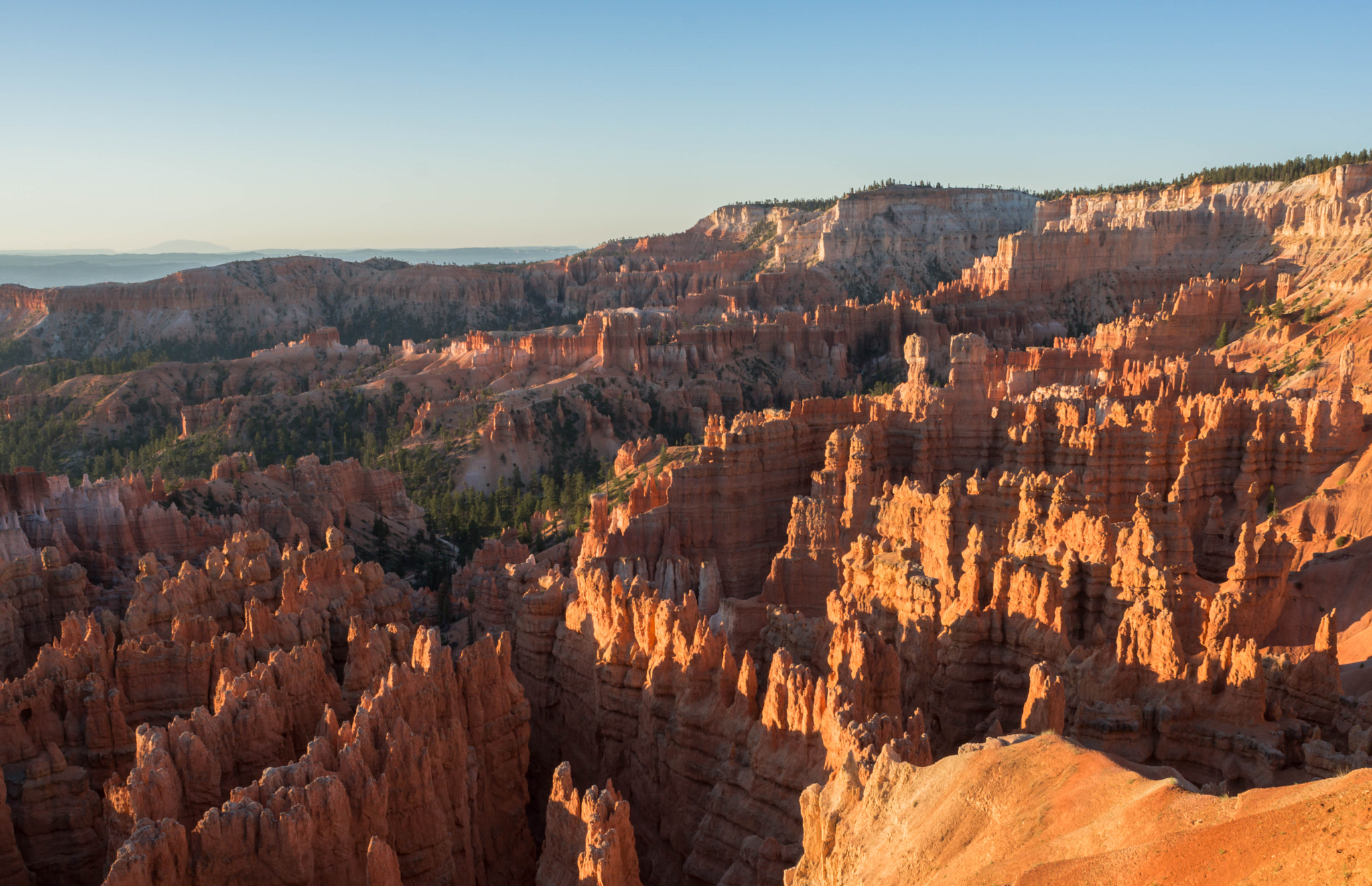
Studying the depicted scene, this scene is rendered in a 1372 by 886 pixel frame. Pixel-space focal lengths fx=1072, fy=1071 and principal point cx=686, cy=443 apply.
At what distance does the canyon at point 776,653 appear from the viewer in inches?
600

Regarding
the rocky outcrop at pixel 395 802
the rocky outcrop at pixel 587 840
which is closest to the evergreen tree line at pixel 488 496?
the rocky outcrop at pixel 395 802

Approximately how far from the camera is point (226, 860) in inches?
651

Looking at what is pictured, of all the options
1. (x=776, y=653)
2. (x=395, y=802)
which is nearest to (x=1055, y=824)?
(x=776, y=653)

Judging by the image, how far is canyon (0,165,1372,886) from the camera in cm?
1523

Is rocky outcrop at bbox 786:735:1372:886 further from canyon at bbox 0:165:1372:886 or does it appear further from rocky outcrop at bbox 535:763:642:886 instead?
rocky outcrop at bbox 535:763:642:886

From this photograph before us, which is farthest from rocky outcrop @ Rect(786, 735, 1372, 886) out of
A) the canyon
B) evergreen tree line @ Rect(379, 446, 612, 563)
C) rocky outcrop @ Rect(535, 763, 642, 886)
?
evergreen tree line @ Rect(379, 446, 612, 563)

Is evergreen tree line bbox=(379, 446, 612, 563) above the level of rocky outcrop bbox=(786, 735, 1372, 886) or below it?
below

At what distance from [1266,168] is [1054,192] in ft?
250

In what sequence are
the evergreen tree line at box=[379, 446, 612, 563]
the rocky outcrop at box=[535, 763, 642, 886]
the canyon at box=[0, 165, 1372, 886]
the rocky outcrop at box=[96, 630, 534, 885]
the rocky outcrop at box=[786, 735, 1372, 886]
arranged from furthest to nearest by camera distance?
the evergreen tree line at box=[379, 446, 612, 563] < the rocky outcrop at box=[535, 763, 642, 886] < the rocky outcrop at box=[96, 630, 534, 885] < the canyon at box=[0, 165, 1372, 886] < the rocky outcrop at box=[786, 735, 1372, 886]

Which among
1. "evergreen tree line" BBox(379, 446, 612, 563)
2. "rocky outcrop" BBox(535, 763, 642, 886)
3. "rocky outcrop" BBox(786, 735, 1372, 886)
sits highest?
"rocky outcrop" BBox(786, 735, 1372, 886)

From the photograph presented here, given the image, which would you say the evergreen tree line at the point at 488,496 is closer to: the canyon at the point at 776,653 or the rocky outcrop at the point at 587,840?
the canyon at the point at 776,653

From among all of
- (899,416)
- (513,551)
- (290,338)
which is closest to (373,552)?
(513,551)

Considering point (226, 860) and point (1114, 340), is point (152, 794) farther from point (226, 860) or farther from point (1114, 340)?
point (1114, 340)

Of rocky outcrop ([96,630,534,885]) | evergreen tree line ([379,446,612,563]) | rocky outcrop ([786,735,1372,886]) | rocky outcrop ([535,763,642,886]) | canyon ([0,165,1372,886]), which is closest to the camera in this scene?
rocky outcrop ([786,735,1372,886])
